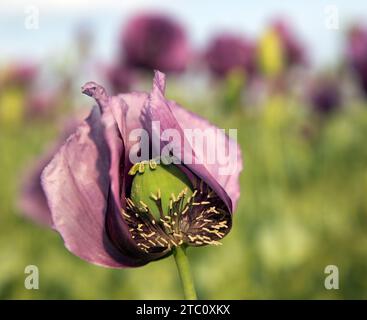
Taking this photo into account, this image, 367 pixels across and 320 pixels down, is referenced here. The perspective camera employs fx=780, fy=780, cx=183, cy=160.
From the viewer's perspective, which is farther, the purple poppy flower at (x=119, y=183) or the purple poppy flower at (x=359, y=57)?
the purple poppy flower at (x=359, y=57)

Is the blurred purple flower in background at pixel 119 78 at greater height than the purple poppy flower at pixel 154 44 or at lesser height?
lesser

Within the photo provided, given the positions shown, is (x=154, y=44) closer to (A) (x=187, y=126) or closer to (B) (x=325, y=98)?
(B) (x=325, y=98)

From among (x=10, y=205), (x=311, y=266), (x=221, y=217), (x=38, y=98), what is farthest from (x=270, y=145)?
(x=221, y=217)

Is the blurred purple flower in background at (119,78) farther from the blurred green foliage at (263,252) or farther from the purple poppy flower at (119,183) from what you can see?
the purple poppy flower at (119,183)

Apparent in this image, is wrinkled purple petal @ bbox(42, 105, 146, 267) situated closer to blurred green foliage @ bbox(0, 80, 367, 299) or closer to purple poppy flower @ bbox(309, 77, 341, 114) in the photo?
blurred green foliage @ bbox(0, 80, 367, 299)

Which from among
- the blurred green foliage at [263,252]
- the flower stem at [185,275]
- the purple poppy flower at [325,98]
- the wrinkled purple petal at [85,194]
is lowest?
the blurred green foliage at [263,252]

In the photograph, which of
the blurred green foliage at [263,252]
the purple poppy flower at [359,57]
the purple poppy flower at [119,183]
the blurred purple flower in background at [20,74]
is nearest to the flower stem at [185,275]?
the purple poppy flower at [119,183]

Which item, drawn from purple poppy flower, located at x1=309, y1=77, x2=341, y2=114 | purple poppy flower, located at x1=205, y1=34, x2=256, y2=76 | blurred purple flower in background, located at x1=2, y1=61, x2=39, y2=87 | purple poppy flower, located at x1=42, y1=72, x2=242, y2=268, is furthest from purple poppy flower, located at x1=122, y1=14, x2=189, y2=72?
purple poppy flower, located at x1=42, y1=72, x2=242, y2=268
